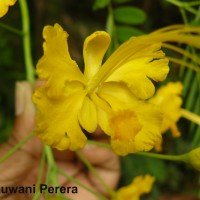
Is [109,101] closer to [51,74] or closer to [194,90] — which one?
[51,74]

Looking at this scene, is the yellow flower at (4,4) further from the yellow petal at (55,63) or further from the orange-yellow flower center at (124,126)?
the orange-yellow flower center at (124,126)

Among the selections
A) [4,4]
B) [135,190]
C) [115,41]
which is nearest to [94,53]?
[4,4]

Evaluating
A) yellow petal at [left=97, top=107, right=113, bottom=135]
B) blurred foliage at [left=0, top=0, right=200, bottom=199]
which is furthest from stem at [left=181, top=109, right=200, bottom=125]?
yellow petal at [left=97, top=107, right=113, bottom=135]

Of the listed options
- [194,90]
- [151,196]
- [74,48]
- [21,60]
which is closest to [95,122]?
[194,90]

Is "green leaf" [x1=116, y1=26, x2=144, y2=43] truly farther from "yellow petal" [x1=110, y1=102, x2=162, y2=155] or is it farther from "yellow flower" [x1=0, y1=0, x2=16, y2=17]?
"yellow flower" [x1=0, y1=0, x2=16, y2=17]

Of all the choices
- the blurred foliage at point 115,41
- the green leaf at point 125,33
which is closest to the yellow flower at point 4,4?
the blurred foliage at point 115,41

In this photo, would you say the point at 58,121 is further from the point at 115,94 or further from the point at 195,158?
the point at 195,158
